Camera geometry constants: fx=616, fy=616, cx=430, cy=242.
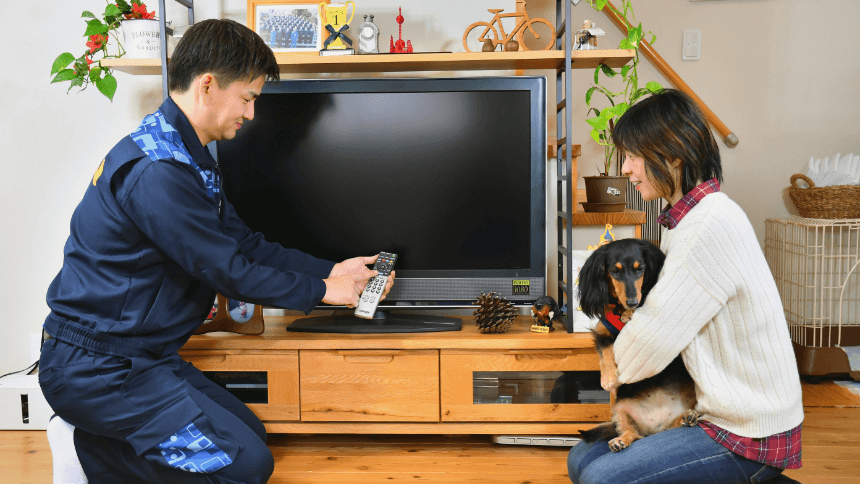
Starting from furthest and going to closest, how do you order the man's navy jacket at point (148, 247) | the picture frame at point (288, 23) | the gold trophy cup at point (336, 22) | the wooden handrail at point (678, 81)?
the wooden handrail at point (678, 81), the picture frame at point (288, 23), the gold trophy cup at point (336, 22), the man's navy jacket at point (148, 247)

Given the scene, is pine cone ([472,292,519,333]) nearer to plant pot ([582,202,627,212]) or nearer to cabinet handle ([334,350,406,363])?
cabinet handle ([334,350,406,363])

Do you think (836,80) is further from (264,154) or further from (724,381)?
(264,154)

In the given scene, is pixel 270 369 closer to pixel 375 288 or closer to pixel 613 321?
pixel 375 288

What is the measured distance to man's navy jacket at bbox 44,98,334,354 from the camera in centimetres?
140

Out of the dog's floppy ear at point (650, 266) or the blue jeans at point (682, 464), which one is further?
the dog's floppy ear at point (650, 266)

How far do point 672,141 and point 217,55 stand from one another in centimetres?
105

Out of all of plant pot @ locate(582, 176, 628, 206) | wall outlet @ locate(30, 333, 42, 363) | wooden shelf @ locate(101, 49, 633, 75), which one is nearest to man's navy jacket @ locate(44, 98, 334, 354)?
wooden shelf @ locate(101, 49, 633, 75)

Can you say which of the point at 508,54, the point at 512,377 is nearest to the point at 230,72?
the point at 508,54

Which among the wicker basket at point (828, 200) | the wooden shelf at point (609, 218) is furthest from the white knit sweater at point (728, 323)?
the wicker basket at point (828, 200)

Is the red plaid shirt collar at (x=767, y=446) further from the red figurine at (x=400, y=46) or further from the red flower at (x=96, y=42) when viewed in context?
the red flower at (x=96, y=42)

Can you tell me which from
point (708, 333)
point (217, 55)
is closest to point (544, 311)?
point (708, 333)

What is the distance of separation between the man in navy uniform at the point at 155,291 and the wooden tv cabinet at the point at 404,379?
37 centimetres

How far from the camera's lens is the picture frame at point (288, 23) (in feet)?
6.96

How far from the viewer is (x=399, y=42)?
207cm
